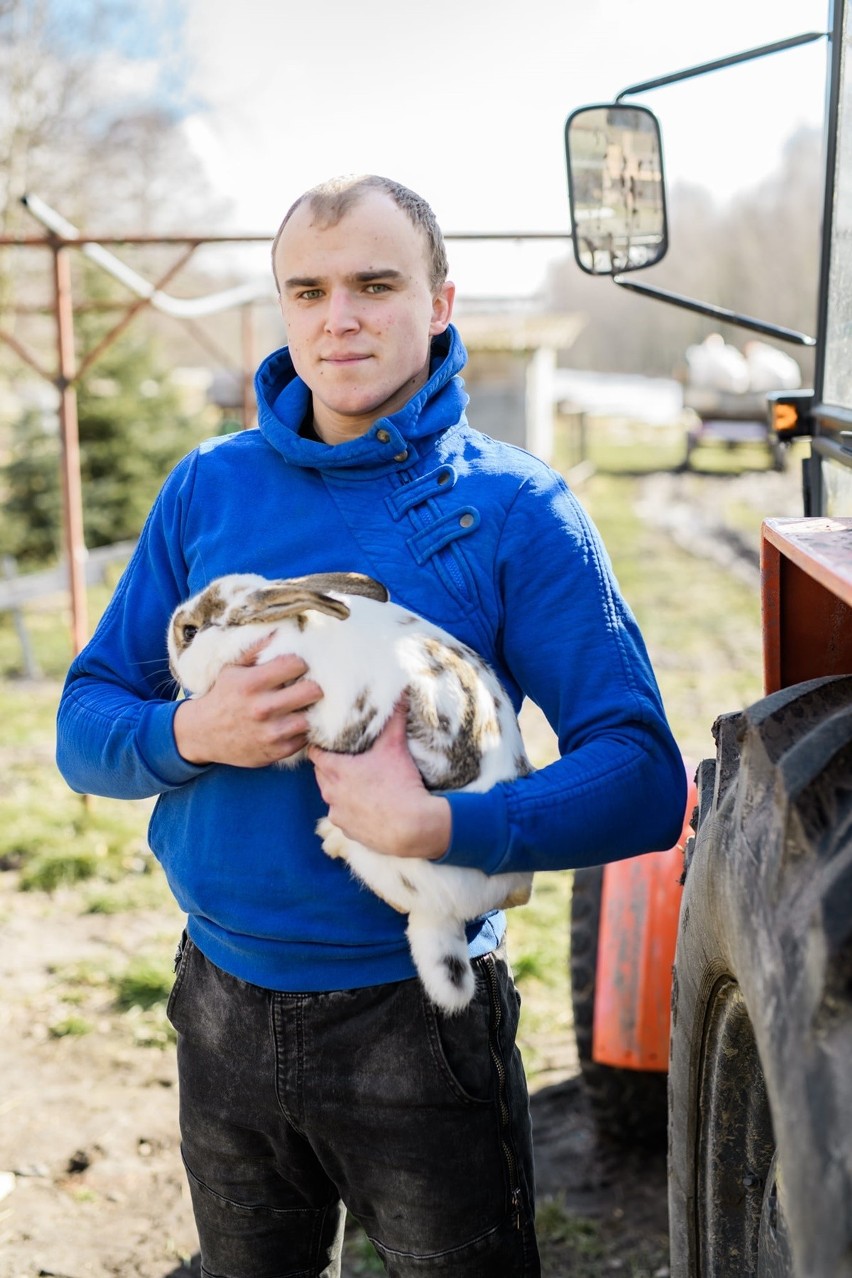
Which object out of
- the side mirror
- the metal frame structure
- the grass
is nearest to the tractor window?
the side mirror

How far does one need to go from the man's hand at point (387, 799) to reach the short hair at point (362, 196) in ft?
2.36

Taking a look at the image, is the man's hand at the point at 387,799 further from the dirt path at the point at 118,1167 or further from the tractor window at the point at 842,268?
the dirt path at the point at 118,1167

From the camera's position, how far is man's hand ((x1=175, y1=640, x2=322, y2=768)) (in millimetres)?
1587

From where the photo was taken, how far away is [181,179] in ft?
85.1

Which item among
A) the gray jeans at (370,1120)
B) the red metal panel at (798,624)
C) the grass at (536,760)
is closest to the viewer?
the gray jeans at (370,1120)

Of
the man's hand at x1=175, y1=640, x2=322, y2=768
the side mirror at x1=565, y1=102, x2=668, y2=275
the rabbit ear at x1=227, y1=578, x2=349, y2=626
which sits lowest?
the man's hand at x1=175, y1=640, x2=322, y2=768

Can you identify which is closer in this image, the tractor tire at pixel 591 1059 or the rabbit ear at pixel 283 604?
the rabbit ear at pixel 283 604

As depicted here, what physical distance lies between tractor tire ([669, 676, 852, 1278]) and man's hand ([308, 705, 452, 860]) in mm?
374

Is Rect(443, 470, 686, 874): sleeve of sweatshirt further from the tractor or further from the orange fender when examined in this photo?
the orange fender

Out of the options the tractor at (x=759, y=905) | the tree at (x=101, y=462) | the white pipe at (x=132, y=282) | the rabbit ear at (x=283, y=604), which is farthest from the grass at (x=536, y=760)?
the white pipe at (x=132, y=282)

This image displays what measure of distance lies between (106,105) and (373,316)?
24166 millimetres

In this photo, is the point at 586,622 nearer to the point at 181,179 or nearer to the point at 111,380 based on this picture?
the point at 111,380

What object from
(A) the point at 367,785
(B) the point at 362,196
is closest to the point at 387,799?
(A) the point at 367,785

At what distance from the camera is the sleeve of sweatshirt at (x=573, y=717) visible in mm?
1567
